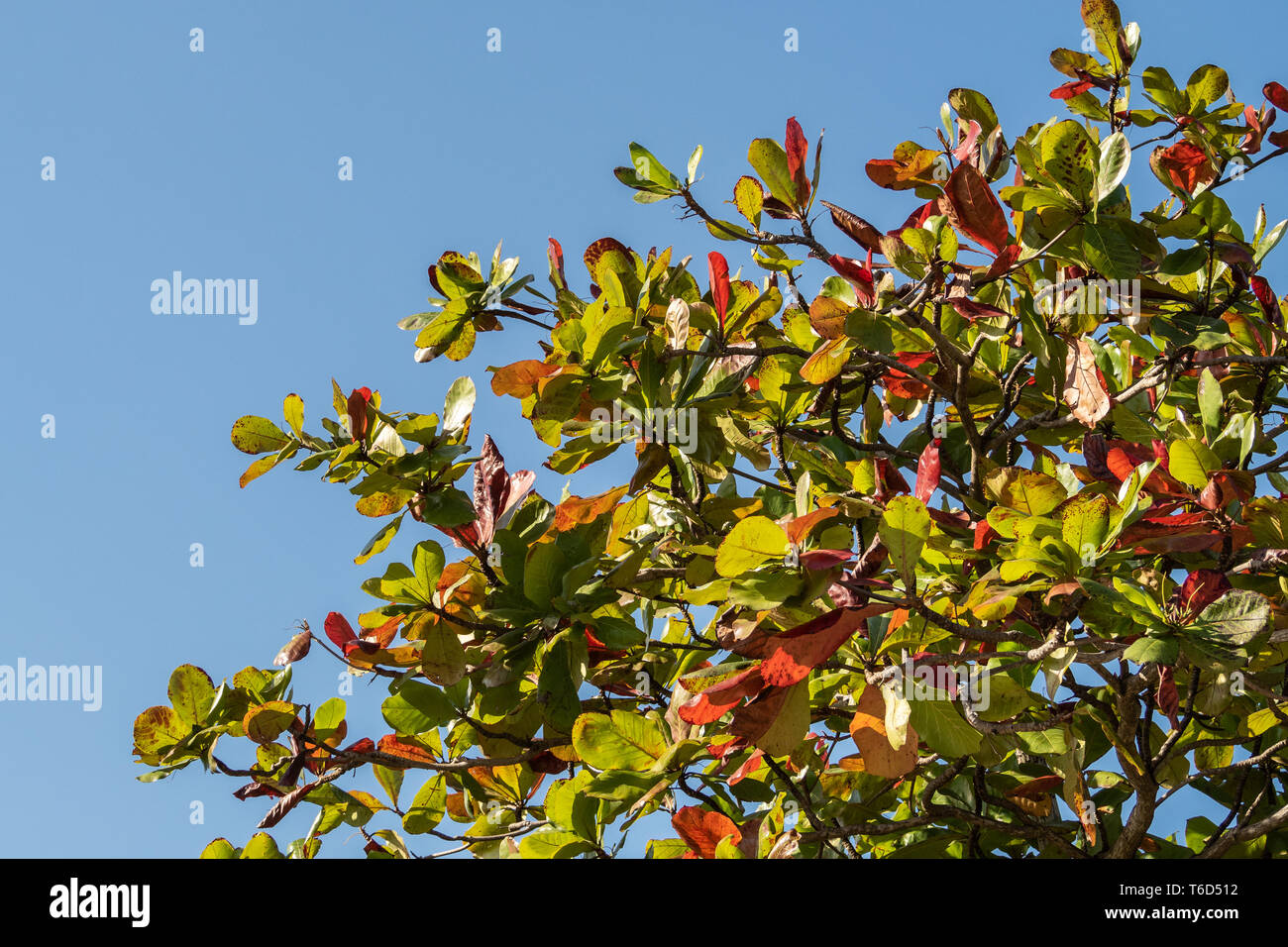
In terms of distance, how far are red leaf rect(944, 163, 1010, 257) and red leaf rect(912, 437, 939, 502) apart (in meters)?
0.62

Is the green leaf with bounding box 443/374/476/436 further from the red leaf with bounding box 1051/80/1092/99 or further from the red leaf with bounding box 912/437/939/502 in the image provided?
the red leaf with bounding box 1051/80/1092/99

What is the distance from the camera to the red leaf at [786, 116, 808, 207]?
2.75 metres

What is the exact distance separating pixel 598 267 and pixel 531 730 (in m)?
1.31

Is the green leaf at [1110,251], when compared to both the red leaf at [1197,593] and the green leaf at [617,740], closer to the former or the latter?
the red leaf at [1197,593]

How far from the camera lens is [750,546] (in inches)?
74.6

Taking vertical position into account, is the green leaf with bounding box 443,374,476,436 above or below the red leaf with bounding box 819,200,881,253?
below

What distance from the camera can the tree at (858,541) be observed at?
204 centimetres

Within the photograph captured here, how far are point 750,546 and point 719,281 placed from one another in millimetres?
1006

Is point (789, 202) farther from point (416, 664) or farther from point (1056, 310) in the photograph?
point (416, 664)

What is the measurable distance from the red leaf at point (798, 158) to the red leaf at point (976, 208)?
16.9 inches

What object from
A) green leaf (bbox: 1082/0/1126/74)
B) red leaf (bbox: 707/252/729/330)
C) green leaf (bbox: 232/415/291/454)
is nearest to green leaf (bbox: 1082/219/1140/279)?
red leaf (bbox: 707/252/729/330)

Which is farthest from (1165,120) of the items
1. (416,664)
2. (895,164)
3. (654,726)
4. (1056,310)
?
(416,664)

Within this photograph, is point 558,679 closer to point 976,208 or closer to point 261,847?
point 261,847

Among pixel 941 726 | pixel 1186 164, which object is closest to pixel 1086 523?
pixel 941 726
